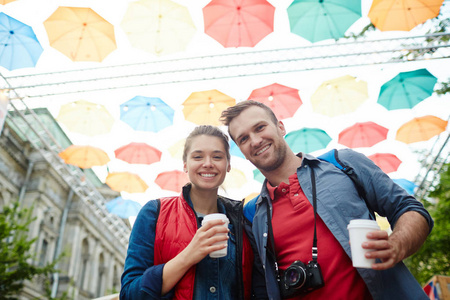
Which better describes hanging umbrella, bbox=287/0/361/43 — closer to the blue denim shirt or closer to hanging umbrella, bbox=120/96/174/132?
hanging umbrella, bbox=120/96/174/132

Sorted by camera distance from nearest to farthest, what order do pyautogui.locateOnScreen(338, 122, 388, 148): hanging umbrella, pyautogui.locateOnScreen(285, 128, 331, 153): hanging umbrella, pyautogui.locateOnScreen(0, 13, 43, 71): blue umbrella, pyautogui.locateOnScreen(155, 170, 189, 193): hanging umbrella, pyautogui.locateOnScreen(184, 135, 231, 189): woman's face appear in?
pyautogui.locateOnScreen(184, 135, 231, 189): woman's face, pyautogui.locateOnScreen(0, 13, 43, 71): blue umbrella, pyautogui.locateOnScreen(338, 122, 388, 148): hanging umbrella, pyautogui.locateOnScreen(285, 128, 331, 153): hanging umbrella, pyautogui.locateOnScreen(155, 170, 189, 193): hanging umbrella

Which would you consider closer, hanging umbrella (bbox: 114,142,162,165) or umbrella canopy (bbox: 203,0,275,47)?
umbrella canopy (bbox: 203,0,275,47)

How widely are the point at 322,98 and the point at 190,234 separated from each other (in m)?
10.3

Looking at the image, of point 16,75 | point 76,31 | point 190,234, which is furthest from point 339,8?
point 16,75

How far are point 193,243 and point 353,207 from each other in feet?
2.99

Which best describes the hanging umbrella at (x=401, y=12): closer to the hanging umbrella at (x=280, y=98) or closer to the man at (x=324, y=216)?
the hanging umbrella at (x=280, y=98)

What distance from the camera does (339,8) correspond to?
8664 millimetres

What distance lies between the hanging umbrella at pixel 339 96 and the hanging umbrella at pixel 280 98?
63 centimetres

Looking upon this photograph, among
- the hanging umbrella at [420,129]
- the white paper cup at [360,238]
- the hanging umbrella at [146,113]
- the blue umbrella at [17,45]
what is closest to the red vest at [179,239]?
the white paper cup at [360,238]

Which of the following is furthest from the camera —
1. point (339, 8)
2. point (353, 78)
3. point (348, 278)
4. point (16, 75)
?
point (353, 78)

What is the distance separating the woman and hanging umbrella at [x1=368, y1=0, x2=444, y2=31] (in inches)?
303

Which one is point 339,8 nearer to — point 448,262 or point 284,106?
point 284,106

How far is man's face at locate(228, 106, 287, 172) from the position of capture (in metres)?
2.44

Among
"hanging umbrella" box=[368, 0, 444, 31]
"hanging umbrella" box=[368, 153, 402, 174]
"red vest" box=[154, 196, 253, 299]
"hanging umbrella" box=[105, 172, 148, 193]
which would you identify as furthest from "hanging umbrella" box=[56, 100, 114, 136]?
"red vest" box=[154, 196, 253, 299]
